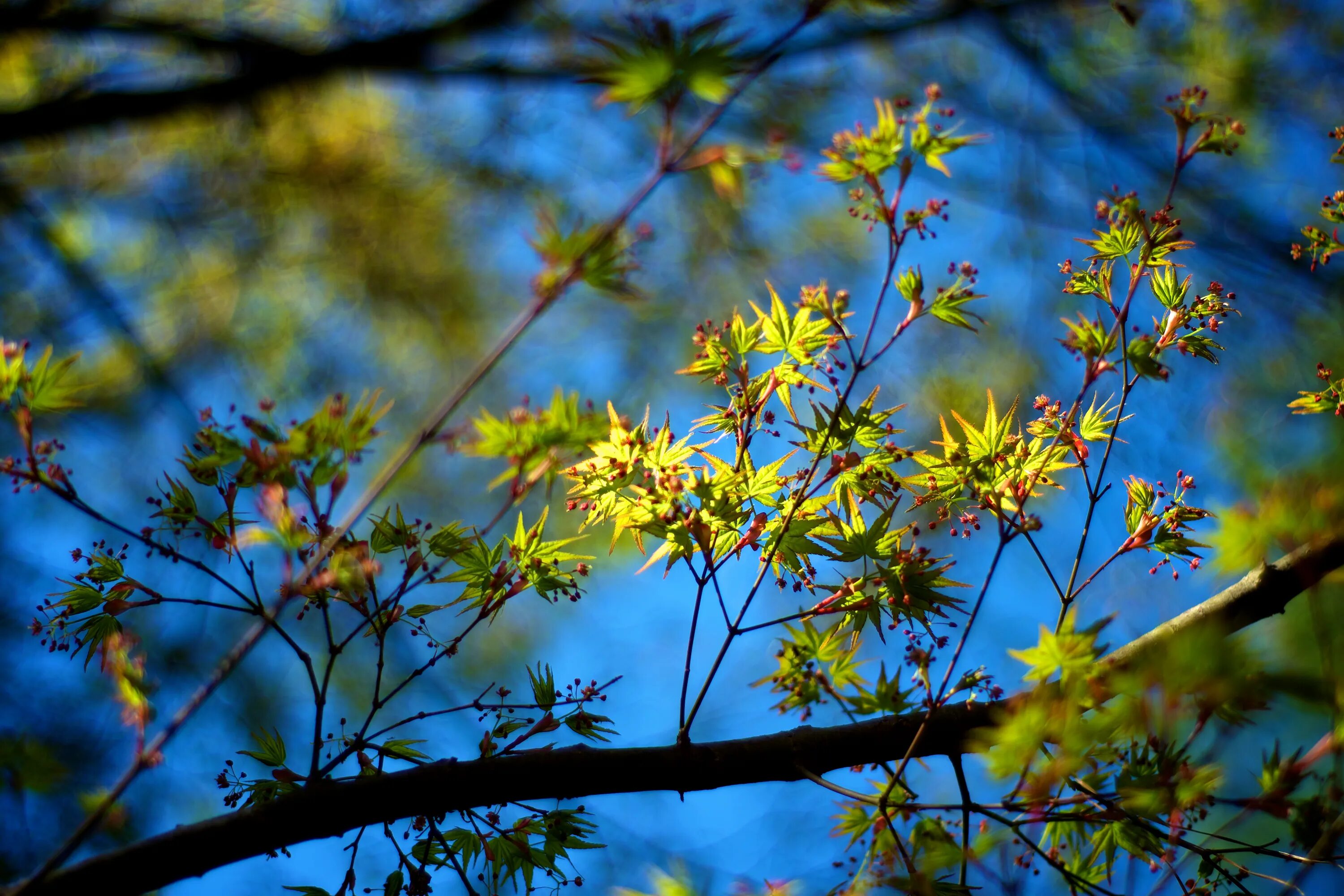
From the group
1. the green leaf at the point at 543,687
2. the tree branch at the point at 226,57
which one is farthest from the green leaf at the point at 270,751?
the tree branch at the point at 226,57

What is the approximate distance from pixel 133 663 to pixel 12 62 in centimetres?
426

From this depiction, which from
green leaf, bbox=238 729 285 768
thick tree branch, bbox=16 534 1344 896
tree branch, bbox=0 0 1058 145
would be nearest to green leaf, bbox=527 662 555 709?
thick tree branch, bbox=16 534 1344 896

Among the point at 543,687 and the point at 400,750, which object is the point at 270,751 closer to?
the point at 400,750

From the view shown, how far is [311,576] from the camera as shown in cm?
94

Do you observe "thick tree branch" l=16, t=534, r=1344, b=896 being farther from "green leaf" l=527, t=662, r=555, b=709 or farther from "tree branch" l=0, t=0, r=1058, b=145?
"tree branch" l=0, t=0, r=1058, b=145

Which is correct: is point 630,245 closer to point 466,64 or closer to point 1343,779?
point 1343,779

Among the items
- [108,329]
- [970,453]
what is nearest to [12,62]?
[108,329]

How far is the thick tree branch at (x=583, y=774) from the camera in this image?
96 cm

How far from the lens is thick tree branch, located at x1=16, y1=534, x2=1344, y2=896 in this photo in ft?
3.14

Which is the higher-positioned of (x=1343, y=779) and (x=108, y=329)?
(x=108, y=329)

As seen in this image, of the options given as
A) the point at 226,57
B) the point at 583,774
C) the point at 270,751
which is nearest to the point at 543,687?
the point at 583,774

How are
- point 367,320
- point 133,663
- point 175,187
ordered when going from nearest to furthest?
point 133,663 → point 175,187 → point 367,320

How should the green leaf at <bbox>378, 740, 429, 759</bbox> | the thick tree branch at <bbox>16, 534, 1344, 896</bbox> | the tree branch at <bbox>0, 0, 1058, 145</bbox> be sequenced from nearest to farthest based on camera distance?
1. the thick tree branch at <bbox>16, 534, 1344, 896</bbox>
2. the green leaf at <bbox>378, 740, 429, 759</bbox>
3. the tree branch at <bbox>0, 0, 1058, 145</bbox>

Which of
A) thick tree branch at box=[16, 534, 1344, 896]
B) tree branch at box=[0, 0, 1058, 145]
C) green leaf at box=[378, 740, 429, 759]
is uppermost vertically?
tree branch at box=[0, 0, 1058, 145]
